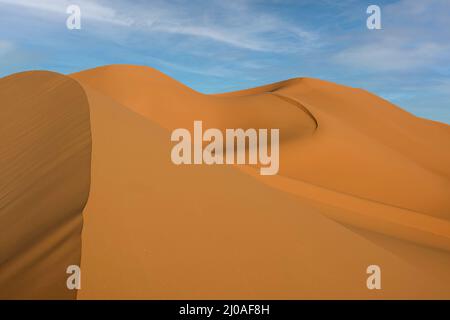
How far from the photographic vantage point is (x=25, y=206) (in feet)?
16.9

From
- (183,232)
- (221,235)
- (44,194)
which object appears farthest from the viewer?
(44,194)

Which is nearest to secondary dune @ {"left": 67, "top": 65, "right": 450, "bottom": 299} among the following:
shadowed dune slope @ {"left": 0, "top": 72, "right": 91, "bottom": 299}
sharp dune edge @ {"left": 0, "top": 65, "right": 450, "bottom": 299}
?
sharp dune edge @ {"left": 0, "top": 65, "right": 450, "bottom": 299}

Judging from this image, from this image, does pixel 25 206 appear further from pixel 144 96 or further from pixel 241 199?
pixel 144 96

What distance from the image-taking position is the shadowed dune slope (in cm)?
366

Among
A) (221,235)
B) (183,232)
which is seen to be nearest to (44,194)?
(183,232)

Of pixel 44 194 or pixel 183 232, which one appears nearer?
pixel 183 232

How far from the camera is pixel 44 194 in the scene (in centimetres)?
518

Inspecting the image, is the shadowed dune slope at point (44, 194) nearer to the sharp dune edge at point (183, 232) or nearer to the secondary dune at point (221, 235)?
the sharp dune edge at point (183, 232)

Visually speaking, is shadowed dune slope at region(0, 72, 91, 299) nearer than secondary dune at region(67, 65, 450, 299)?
Yes

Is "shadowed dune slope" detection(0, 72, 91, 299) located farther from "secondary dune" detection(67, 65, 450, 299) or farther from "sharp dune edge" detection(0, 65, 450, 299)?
"secondary dune" detection(67, 65, 450, 299)

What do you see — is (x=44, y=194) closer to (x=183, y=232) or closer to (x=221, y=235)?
(x=183, y=232)

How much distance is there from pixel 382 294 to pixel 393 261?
1.12 m

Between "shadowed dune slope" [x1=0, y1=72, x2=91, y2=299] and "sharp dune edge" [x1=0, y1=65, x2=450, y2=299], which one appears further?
"sharp dune edge" [x1=0, y1=65, x2=450, y2=299]

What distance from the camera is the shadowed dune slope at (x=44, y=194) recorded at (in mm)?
3662
